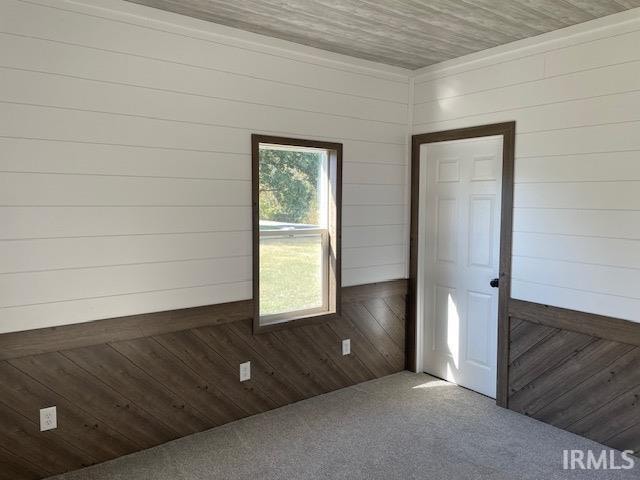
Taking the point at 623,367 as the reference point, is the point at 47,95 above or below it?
above

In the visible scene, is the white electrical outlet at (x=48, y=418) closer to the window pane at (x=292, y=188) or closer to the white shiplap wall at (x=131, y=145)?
the white shiplap wall at (x=131, y=145)

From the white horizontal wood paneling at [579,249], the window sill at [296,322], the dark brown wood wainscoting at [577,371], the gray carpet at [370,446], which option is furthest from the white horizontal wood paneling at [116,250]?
the dark brown wood wainscoting at [577,371]

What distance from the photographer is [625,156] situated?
2912mm

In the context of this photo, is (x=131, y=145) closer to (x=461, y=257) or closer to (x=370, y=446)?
(x=370, y=446)

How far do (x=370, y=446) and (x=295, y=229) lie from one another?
5.12ft

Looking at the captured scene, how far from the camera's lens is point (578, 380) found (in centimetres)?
319

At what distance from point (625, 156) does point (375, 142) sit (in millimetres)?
1757

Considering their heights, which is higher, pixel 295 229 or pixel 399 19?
pixel 399 19

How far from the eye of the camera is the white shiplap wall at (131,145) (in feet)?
8.35

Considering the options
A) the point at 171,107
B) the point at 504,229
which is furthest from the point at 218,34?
the point at 504,229

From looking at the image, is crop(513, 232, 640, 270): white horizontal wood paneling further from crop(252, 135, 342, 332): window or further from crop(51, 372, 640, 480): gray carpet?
crop(252, 135, 342, 332): window

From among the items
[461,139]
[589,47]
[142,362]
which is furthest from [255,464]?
[589,47]

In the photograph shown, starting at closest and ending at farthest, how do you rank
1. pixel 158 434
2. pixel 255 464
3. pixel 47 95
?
pixel 47 95
pixel 255 464
pixel 158 434

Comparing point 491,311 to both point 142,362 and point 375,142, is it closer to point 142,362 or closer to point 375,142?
point 375,142
